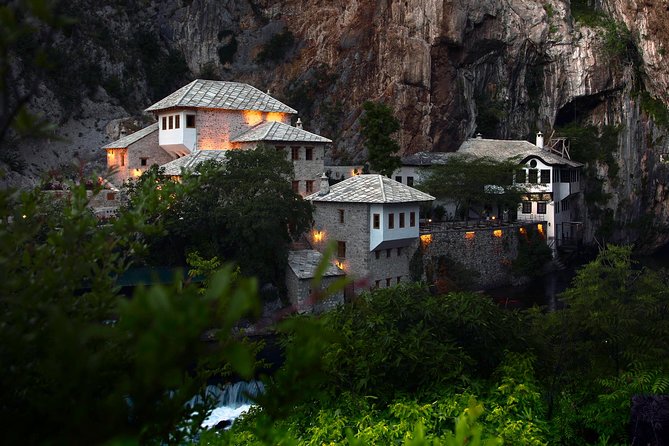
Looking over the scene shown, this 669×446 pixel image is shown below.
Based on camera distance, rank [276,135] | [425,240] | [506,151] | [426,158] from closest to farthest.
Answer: [425,240] < [276,135] < [426,158] < [506,151]

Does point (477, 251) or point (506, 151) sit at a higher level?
point (506, 151)

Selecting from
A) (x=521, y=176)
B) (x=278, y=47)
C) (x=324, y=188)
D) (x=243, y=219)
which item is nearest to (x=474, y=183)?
(x=521, y=176)

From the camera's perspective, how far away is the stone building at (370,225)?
33.2 m

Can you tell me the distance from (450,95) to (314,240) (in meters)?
21.5

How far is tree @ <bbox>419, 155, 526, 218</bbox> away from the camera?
44.6 metres

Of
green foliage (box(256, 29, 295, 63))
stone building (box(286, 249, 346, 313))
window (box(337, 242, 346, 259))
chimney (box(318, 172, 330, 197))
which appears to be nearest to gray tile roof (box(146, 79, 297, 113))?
chimney (box(318, 172, 330, 197))

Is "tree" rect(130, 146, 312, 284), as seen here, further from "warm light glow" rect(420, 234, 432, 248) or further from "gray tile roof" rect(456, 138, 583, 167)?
"gray tile roof" rect(456, 138, 583, 167)

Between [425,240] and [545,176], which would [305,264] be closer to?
[425,240]

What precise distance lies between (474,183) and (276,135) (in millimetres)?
14557

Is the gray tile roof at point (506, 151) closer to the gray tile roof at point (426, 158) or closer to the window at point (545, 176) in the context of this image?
the window at point (545, 176)

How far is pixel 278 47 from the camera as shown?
2245 inches

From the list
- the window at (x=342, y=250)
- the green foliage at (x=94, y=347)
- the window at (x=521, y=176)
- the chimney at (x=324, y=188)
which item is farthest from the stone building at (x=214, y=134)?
the green foliage at (x=94, y=347)

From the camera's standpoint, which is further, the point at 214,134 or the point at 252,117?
the point at 252,117

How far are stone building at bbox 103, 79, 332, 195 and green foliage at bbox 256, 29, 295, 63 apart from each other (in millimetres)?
16878
